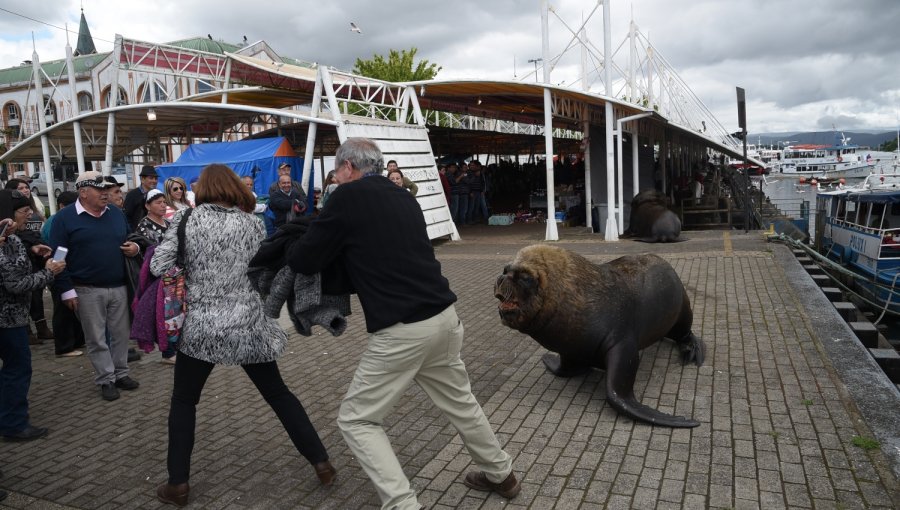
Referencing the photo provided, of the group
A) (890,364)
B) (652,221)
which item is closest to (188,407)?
(890,364)

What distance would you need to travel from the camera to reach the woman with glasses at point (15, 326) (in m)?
4.44

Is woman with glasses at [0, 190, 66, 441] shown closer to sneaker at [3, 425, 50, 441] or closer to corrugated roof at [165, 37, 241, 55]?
sneaker at [3, 425, 50, 441]

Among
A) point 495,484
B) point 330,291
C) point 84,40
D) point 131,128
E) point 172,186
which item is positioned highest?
point 84,40

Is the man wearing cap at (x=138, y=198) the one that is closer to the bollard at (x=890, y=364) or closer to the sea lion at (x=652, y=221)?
the bollard at (x=890, y=364)

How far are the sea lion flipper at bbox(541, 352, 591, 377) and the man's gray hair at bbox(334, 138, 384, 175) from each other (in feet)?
8.95

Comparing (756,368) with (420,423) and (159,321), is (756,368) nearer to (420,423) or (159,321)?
(420,423)

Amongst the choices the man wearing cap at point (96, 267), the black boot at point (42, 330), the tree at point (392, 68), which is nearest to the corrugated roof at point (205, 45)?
the tree at point (392, 68)

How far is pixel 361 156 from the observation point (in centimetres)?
310

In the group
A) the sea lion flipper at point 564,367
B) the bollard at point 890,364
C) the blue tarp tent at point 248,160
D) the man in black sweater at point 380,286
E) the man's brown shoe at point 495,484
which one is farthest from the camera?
the blue tarp tent at point 248,160

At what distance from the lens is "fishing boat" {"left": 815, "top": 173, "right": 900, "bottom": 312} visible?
1286 cm

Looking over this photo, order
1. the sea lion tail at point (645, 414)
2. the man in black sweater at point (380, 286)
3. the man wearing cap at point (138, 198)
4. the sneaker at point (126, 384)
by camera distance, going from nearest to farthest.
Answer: the man in black sweater at point (380, 286) < the sea lion tail at point (645, 414) < the sneaker at point (126, 384) < the man wearing cap at point (138, 198)

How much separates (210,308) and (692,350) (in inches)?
164

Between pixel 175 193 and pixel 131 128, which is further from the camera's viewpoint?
pixel 131 128

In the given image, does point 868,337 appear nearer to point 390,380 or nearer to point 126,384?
point 390,380
